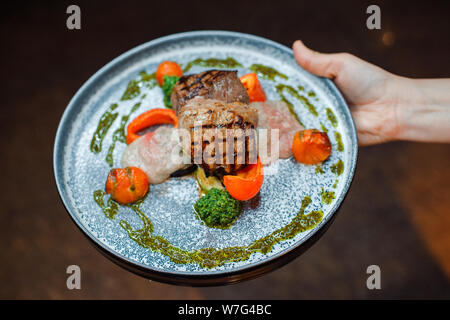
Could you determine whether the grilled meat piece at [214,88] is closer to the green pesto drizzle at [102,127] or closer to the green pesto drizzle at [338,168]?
the green pesto drizzle at [102,127]

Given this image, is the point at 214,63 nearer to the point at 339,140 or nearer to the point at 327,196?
the point at 339,140

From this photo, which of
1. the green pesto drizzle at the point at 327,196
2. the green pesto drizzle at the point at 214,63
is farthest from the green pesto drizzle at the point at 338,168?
the green pesto drizzle at the point at 214,63

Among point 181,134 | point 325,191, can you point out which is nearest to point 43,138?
point 181,134

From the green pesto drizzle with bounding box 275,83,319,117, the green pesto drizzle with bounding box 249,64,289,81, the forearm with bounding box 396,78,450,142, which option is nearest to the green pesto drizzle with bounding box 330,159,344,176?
the green pesto drizzle with bounding box 275,83,319,117

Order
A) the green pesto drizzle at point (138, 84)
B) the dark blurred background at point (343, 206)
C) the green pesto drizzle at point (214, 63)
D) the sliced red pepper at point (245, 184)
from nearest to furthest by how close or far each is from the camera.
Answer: the sliced red pepper at point (245, 184) < the green pesto drizzle at point (138, 84) < the green pesto drizzle at point (214, 63) < the dark blurred background at point (343, 206)

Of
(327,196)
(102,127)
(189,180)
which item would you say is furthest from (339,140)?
(102,127)

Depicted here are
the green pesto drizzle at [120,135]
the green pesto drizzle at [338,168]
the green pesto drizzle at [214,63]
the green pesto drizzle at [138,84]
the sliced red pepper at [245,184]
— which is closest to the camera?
the sliced red pepper at [245,184]

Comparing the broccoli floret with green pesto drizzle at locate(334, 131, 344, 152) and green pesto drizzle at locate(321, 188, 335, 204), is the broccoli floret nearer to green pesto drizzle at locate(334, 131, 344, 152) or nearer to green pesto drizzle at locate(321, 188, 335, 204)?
green pesto drizzle at locate(321, 188, 335, 204)
